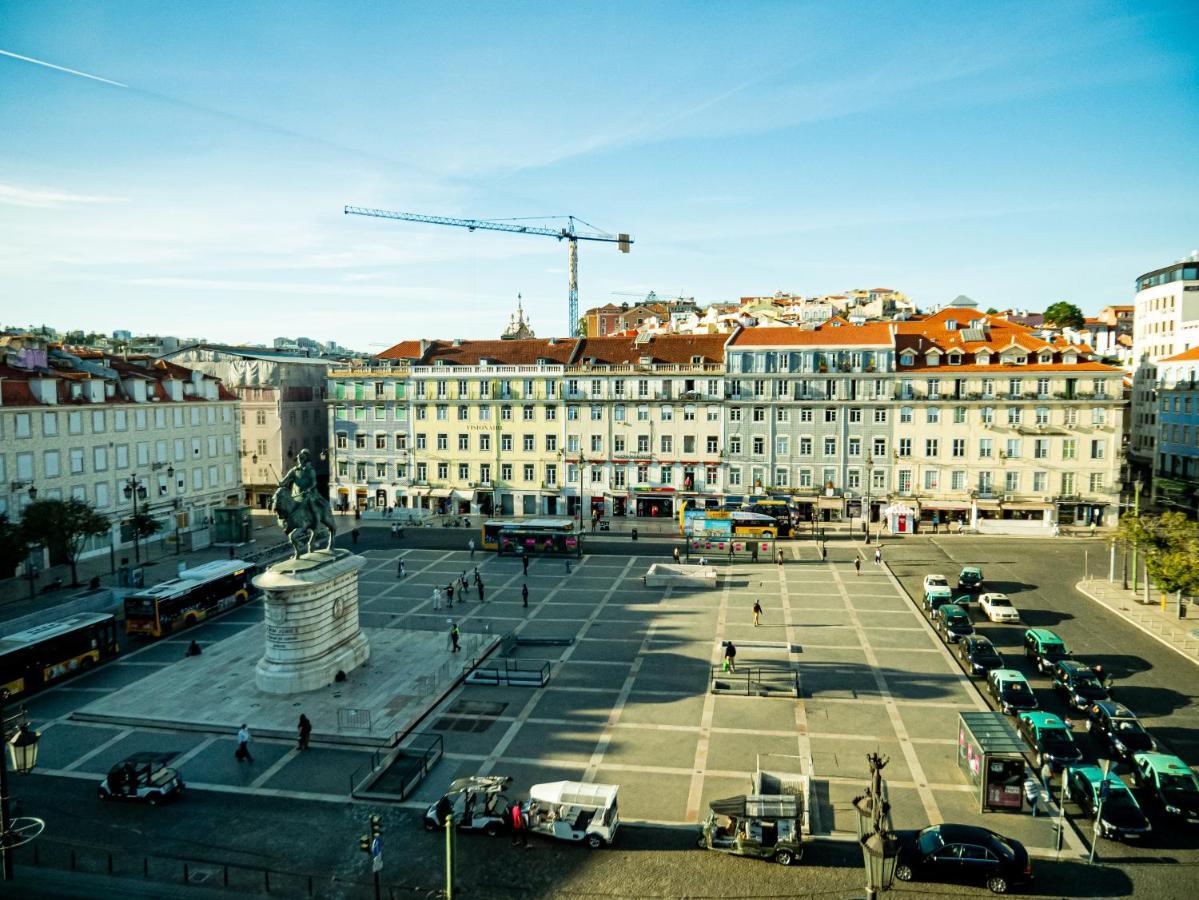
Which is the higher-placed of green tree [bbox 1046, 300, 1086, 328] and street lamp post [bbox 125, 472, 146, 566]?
green tree [bbox 1046, 300, 1086, 328]

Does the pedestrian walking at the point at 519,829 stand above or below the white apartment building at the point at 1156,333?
below

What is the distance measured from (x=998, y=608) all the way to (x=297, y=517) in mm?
35255

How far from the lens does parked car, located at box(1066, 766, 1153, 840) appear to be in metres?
23.5

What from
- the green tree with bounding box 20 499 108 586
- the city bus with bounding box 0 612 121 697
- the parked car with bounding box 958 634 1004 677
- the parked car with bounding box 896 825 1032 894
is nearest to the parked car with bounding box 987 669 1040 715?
the parked car with bounding box 958 634 1004 677

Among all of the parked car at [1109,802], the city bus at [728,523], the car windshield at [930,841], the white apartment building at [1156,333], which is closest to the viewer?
the car windshield at [930,841]

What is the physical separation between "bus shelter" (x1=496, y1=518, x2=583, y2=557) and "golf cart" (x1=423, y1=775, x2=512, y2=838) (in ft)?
120

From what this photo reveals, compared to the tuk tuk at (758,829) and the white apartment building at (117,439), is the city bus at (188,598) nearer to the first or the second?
the white apartment building at (117,439)

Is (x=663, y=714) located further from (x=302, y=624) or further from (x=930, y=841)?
(x=302, y=624)

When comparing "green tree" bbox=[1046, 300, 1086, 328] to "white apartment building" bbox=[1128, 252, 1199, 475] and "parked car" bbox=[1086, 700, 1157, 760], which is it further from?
"parked car" bbox=[1086, 700, 1157, 760]

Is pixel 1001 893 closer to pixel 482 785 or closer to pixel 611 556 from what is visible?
pixel 482 785

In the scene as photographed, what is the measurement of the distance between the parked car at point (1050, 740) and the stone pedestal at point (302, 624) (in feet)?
88.0

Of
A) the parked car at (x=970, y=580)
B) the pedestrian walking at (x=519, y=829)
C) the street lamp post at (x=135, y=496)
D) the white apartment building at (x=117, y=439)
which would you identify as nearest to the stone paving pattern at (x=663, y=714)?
the pedestrian walking at (x=519, y=829)

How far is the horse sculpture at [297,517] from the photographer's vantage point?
35.3 meters

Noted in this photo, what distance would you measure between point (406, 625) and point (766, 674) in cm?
1959
